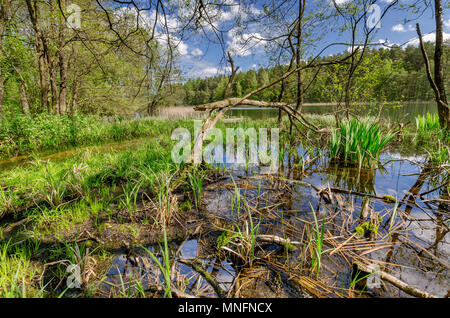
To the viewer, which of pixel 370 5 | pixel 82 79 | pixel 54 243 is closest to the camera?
pixel 54 243

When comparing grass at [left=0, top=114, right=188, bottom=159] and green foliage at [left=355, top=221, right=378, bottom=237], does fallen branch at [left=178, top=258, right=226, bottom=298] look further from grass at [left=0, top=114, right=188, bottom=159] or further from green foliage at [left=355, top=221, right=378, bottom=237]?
grass at [left=0, top=114, right=188, bottom=159]

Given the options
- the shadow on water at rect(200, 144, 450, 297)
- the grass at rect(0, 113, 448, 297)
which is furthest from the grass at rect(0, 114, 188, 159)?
the shadow on water at rect(200, 144, 450, 297)

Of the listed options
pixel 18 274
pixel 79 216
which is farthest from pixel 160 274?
pixel 79 216

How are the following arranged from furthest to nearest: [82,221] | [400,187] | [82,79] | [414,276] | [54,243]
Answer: [82,79]
[400,187]
[82,221]
[54,243]
[414,276]

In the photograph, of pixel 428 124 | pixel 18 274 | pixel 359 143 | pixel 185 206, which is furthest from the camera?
pixel 428 124

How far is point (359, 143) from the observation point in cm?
364

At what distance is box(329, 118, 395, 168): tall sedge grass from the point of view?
11.2 feet

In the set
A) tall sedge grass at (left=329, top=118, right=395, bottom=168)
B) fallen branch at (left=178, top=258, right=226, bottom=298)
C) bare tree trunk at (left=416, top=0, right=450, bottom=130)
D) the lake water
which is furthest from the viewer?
the lake water

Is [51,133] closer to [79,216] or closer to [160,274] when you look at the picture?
[79,216]

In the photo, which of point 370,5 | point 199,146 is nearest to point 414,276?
point 199,146

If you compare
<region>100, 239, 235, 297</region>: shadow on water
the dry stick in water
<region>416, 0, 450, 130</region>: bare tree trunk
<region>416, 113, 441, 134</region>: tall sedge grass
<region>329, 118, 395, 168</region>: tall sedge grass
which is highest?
<region>416, 0, 450, 130</region>: bare tree trunk

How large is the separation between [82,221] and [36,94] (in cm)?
1697

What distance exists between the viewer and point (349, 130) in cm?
382
